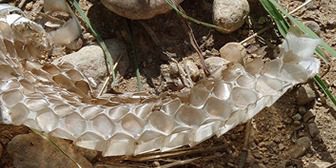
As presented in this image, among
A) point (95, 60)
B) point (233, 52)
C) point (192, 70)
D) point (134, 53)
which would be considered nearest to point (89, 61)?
point (95, 60)

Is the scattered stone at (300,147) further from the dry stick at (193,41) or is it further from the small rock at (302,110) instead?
the dry stick at (193,41)

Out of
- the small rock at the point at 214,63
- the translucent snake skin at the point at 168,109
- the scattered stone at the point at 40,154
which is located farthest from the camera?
the small rock at the point at 214,63

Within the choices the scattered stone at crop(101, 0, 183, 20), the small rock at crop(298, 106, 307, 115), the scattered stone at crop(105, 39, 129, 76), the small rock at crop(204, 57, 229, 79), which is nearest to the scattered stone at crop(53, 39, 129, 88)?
the scattered stone at crop(105, 39, 129, 76)

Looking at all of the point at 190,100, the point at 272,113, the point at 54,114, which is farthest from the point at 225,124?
the point at 54,114

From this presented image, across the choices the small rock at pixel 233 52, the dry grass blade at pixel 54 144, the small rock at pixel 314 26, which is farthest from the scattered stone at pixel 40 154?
the small rock at pixel 314 26

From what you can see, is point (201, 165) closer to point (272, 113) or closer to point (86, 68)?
point (272, 113)

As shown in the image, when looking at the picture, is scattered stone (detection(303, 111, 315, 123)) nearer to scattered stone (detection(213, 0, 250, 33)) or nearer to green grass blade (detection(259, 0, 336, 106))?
green grass blade (detection(259, 0, 336, 106))
